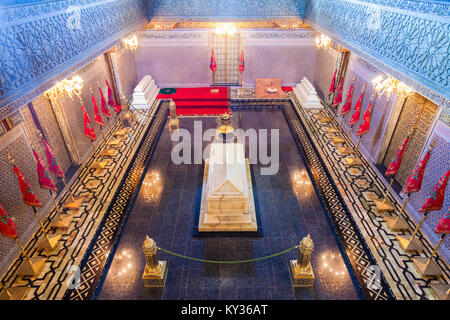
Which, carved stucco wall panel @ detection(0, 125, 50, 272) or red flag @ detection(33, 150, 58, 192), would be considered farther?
red flag @ detection(33, 150, 58, 192)

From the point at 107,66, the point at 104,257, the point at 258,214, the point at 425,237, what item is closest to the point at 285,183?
the point at 258,214

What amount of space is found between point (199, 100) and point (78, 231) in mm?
5672

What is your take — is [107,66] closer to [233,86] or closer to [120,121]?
[120,121]

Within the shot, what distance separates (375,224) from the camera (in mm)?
4297

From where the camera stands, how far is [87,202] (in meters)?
4.76

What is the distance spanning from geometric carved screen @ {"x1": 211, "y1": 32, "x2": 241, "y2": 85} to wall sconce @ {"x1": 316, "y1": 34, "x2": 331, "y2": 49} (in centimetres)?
251

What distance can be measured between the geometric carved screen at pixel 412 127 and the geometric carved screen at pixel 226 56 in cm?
588

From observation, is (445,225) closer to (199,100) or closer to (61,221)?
(61,221)

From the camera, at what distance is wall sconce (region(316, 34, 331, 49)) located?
7.87 meters

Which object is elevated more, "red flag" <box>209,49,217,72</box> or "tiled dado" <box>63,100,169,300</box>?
"red flag" <box>209,49,217,72</box>

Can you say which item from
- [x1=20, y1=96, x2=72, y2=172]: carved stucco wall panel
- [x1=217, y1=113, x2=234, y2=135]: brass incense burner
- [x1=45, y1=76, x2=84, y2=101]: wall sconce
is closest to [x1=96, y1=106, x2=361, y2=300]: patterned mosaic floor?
[x1=217, y1=113, x2=234, y2=135]: brass incense burner

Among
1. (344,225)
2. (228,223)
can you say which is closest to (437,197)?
(344,225)

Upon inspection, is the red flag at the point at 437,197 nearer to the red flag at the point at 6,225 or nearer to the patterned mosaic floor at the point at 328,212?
the patterned mosaic floor at the point at 328,212

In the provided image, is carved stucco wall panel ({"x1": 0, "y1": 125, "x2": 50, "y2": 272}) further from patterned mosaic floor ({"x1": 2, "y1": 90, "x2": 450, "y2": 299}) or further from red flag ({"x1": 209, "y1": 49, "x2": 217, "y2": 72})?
red flag ({"x1": 209, "y1": 49, "x2": 217, "y2": 72})
